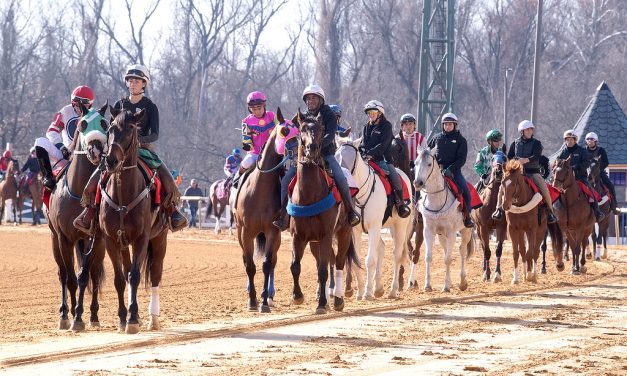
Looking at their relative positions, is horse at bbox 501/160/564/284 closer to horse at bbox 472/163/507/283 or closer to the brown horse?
horse at bbox 472/163/507/283

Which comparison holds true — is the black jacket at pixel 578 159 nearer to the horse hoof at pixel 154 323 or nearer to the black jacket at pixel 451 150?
the black jacket at pixel 451 150

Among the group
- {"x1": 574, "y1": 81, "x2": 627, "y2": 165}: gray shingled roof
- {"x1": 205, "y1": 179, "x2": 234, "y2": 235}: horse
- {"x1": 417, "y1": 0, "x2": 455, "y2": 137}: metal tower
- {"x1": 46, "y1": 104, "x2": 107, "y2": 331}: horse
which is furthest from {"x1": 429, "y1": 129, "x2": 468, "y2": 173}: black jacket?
{"x1": 574, "y1": 81, "x2": 627, "y2": 165}: gray shingled roof

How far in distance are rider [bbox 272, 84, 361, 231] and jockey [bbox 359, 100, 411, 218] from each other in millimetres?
2748

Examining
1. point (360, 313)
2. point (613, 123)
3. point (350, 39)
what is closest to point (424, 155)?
point (360, 313)

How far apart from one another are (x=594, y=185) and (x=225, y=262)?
27.0 feet

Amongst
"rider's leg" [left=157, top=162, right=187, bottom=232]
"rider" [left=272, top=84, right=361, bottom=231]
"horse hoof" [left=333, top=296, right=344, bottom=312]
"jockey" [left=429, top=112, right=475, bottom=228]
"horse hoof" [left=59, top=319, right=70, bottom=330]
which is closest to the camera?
"horse hoof" [left=59, top=319, right=70, bottom=330]

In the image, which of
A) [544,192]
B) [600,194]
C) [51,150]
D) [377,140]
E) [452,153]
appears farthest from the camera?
[600,194]

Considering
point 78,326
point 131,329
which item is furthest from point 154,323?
point 78,326

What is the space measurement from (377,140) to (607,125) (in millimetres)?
26290

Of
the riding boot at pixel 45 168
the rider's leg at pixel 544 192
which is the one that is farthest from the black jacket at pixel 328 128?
the rider's leg at pixel 544 192

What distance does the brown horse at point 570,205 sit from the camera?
90.1ft

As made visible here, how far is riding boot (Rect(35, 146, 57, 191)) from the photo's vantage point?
16359mm

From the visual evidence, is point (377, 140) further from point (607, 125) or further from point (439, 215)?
point (607, 125)

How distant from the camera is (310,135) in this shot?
53.8 ft
